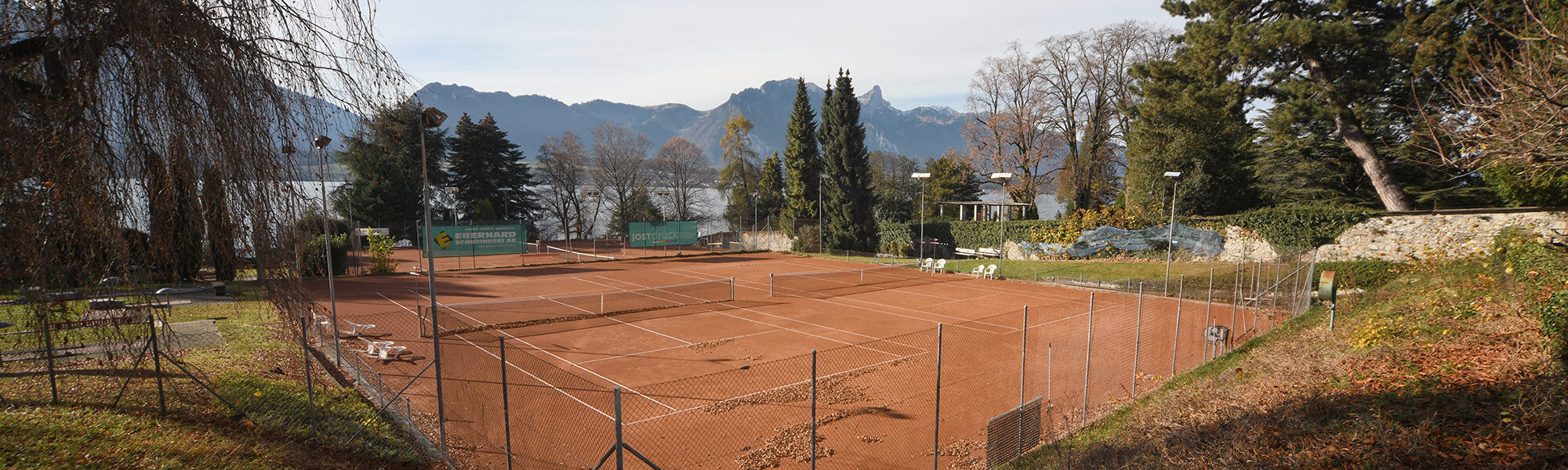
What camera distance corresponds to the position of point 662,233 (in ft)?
142

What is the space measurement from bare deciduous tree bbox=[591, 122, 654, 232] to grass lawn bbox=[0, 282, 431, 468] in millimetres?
45935

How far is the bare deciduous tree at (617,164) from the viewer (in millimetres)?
58094

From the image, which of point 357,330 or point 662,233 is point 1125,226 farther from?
point 357,330

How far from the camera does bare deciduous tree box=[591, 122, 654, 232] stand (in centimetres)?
5809

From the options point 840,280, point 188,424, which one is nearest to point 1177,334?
point 188,424

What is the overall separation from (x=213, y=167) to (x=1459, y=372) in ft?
44.2

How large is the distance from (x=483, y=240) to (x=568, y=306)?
678 inches

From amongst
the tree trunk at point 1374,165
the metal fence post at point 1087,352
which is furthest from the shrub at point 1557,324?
the tree trunk at point 1374,165

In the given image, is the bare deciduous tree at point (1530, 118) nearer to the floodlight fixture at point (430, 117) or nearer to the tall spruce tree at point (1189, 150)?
the floodlight fixture at point (430, 117)

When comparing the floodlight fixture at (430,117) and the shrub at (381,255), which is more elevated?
the floodlight fixture at (430,117)

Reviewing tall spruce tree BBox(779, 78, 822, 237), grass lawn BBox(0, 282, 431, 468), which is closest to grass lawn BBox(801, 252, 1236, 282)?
tall spruce tree BBox(779, 78, 822, 237)

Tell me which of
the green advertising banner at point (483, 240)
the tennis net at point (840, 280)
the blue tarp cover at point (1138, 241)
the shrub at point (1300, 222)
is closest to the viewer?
the shrub at point (1300, 222)

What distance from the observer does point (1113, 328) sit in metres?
17.0

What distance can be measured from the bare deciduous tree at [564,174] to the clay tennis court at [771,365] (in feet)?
105
